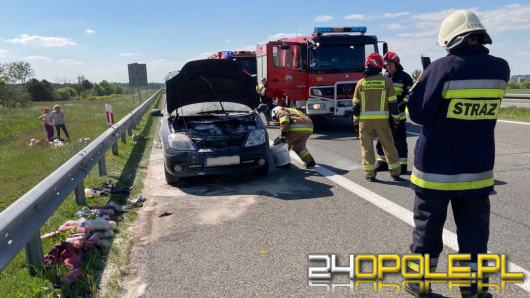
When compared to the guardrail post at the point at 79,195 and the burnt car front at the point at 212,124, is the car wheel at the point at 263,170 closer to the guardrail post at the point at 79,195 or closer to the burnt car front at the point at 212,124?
the burnt car front at the point at 212,124

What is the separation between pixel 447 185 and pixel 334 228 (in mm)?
1923

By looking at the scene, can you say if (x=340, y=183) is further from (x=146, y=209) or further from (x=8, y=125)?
(x=8, y=125)

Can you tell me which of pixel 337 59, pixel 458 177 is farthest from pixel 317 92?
pixel 458 177

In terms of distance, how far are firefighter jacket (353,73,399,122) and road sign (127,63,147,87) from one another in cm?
2594

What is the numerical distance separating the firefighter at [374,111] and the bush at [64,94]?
72056 mm

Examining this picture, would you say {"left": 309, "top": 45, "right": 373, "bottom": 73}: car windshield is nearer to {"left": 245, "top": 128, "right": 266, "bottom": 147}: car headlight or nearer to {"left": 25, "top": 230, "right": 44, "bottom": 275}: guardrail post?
{"left": 245, "top": 128, "right": 266, "bottom": 147}: car headlight

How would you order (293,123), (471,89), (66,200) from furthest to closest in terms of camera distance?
(293,123)
(66,200)
(471,89)

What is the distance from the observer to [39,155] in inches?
465

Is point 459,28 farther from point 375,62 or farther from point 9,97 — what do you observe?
point 9,97

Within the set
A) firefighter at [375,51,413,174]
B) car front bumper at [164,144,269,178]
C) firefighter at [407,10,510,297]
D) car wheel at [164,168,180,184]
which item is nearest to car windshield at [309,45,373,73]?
firefighter at [375,51,413,174]

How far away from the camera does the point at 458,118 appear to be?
9.53ft

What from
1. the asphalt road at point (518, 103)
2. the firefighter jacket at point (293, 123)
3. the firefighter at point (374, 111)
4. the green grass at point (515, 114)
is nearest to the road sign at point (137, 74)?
the asphalt road at point (518, 103)

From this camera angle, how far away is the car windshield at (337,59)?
12.7 metres

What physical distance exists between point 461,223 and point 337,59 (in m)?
10.2
